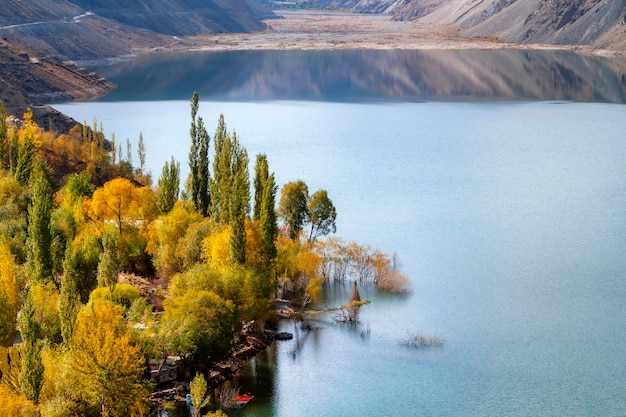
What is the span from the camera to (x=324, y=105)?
5015 inches

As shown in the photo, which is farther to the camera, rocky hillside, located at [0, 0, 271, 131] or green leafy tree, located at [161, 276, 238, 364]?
rocky hillside, located at [0, 0, 271, 131]

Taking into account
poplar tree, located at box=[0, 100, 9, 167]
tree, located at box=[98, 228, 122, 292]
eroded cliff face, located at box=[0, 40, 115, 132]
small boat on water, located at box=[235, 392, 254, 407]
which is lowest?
small boat on water, located at box=[235, 392, 254, 407]

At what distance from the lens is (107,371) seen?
1294 inches

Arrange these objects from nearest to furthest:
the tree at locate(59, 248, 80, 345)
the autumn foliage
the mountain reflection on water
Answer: the autumn foliage < the tree at locate(59, 248, 80, 345) < the mountain reflection on water

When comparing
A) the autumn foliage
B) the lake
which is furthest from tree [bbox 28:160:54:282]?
the lake

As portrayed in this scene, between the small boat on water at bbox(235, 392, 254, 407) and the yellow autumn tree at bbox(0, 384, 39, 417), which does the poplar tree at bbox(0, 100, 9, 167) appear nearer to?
the small boat on water at bbox(235, 392, 254, 407)

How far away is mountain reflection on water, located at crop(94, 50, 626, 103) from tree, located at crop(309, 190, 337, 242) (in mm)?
79362

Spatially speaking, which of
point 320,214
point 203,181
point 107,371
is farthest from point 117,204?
point 107,371

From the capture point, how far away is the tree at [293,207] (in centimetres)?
5378

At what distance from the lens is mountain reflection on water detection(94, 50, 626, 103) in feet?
449

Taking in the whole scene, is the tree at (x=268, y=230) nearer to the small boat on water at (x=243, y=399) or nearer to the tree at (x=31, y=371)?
the small boat on water at (x=243, y=399)

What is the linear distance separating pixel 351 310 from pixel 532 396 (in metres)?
11.4

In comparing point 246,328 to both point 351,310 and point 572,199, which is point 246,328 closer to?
point 351,310

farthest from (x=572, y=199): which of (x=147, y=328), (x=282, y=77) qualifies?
(x=282, y=77)
